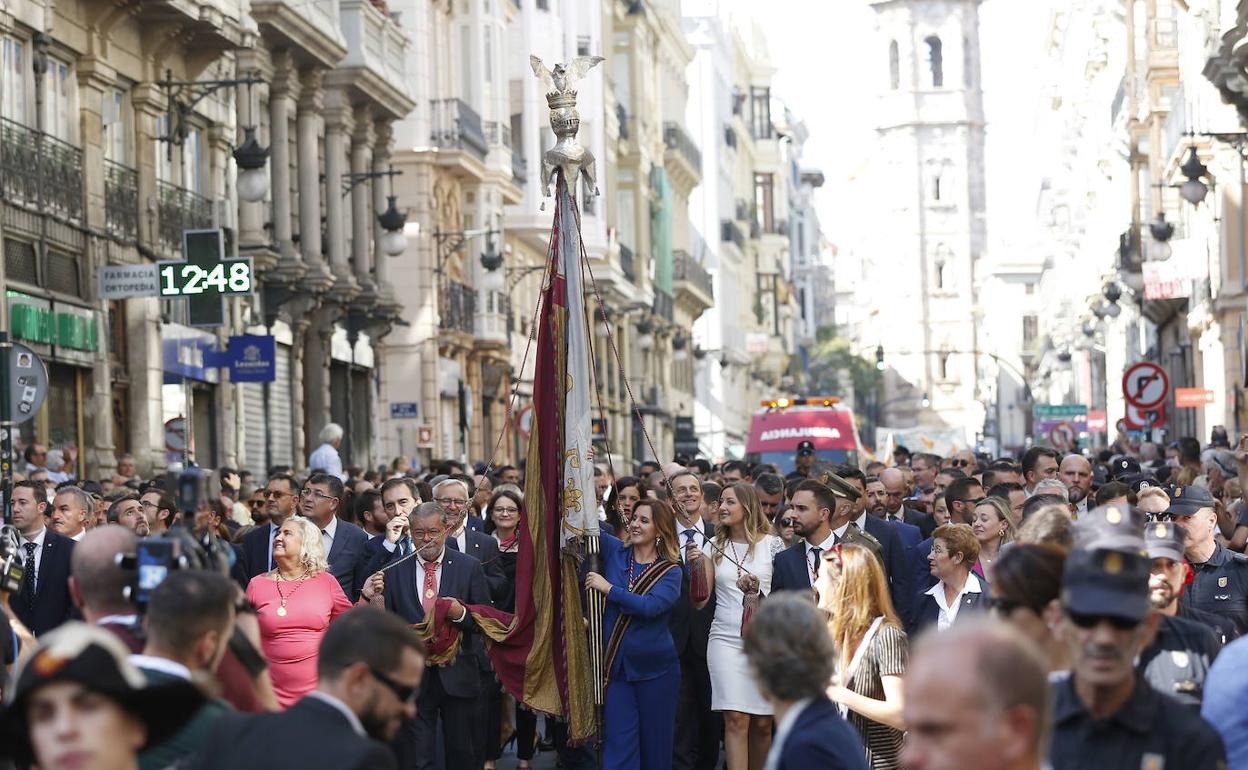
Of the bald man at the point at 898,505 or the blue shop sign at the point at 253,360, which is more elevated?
the blue shop sign at the point at 253,360

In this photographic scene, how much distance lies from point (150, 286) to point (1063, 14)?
81533mm

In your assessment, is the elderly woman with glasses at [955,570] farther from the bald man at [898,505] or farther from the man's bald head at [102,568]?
the bald man at [898,505]

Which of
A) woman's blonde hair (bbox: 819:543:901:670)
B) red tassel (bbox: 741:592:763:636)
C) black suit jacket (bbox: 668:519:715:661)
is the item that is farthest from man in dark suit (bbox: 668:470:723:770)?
woman's blonde hair (bbox: 819:543:901:670)

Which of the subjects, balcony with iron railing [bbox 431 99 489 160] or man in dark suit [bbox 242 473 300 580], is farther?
balcony with iron railing [bbox 431 99 489 160]

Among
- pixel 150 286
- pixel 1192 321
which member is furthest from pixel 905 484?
pixel 1192 321

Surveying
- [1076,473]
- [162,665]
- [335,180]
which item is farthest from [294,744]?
[335,180]

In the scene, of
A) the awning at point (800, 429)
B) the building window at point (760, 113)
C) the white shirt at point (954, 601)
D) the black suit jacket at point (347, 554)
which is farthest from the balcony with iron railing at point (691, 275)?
the white shirt at point (954, 601)

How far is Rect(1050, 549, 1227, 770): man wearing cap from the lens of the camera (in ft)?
18.8

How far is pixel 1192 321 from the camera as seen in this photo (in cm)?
5434

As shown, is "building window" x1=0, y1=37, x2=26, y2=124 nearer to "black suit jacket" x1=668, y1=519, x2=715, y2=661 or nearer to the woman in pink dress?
"black suit jacket" x1=668, y1=519, x2=715, y2=661

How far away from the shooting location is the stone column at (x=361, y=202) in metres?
40.9

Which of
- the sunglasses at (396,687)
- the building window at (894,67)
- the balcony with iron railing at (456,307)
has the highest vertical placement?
the building window at (894,67)

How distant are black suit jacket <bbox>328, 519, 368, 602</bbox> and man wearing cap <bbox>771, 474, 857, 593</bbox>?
2.65 meters

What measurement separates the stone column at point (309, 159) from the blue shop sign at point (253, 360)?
767 centimetres
